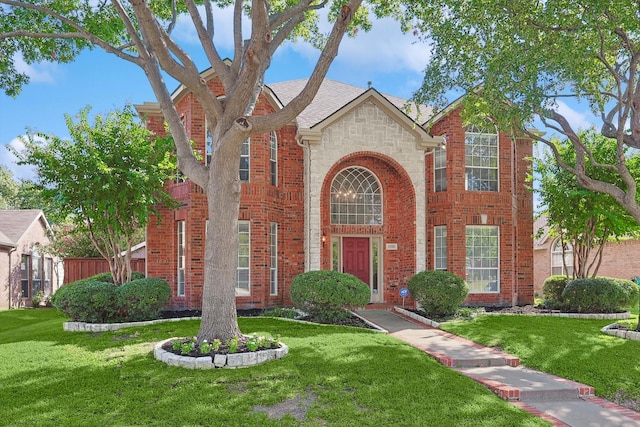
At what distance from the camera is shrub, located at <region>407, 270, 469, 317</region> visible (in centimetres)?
1335

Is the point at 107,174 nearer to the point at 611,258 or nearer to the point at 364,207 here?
the point at 364,207

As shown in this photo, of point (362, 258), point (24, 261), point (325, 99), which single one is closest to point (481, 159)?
point (362, 258)

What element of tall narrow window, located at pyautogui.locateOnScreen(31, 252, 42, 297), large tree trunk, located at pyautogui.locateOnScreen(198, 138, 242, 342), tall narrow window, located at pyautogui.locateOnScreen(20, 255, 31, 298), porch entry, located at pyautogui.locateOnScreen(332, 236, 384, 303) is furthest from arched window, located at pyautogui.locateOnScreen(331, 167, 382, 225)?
tall narrow window, located at pyautogui.locateOnScreen(31, 252, 42, 297)

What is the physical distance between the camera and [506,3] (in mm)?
11078

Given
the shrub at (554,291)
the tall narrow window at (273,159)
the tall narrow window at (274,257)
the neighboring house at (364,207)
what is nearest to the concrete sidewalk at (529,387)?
the neighboring house at (364,207)

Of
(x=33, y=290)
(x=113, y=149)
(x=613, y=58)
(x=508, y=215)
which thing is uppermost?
(x=613, y=58)

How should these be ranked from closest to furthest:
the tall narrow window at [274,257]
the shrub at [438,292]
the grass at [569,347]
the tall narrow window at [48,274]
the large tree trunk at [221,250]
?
1. the grass at [569,347]
2. the large tree trunk at [221,250]
3. the shrub at [438,292]
4. the tall narrow window at [274,257]
5. the tall narrow window at [48,274]

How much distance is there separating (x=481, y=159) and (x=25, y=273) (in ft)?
67.8

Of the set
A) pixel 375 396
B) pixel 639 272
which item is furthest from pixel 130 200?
pixel 639 272

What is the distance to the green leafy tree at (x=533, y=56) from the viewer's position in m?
10.7

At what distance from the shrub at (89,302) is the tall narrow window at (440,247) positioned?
9.76m

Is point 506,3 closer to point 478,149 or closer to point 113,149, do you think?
point 478,149

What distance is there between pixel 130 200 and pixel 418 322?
27.2ft

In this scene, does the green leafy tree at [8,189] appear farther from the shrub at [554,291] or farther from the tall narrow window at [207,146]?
the shrub at [554,291]
